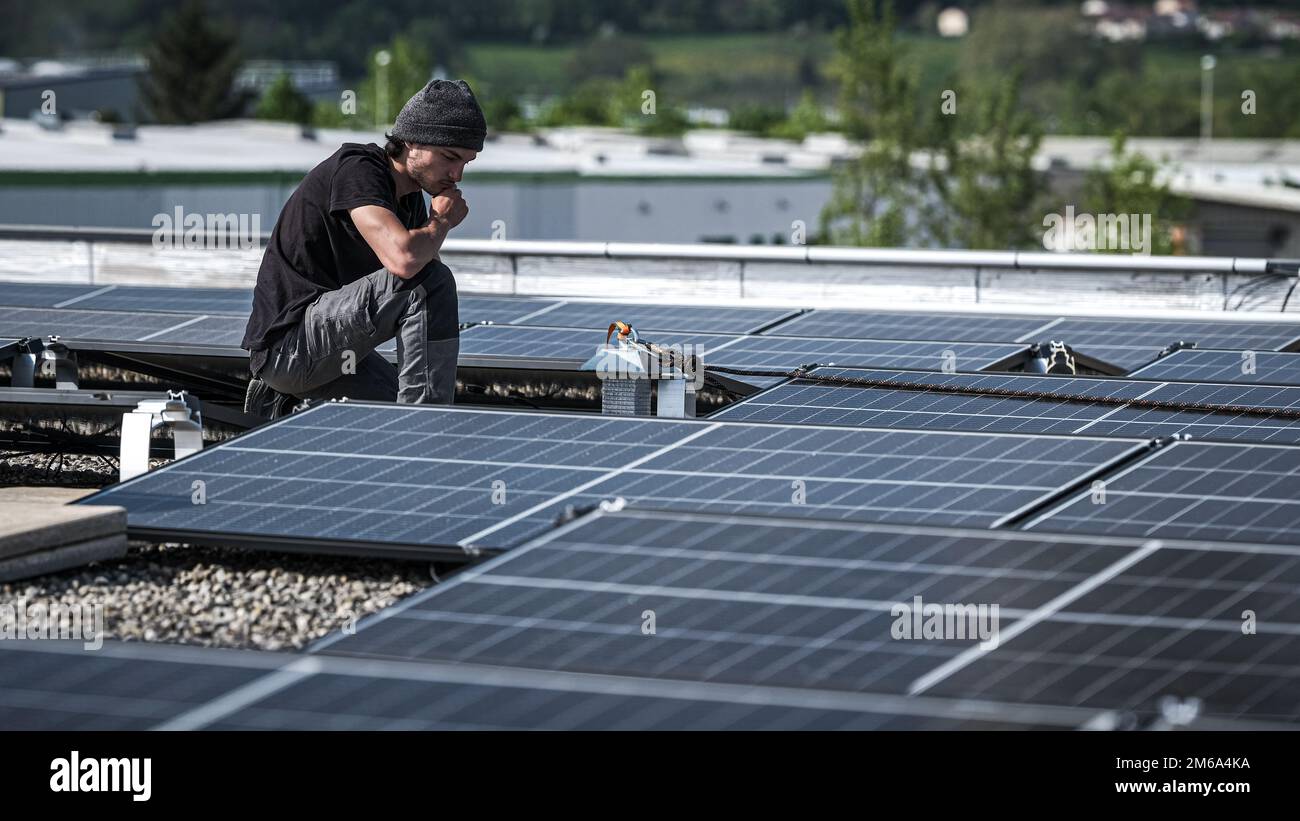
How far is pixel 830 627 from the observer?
5820mm

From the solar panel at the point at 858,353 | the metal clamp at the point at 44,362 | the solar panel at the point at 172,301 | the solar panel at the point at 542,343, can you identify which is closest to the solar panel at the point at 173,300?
the solar panel at the point at 172,301

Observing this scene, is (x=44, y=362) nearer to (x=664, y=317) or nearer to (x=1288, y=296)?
(x=664, y=317)

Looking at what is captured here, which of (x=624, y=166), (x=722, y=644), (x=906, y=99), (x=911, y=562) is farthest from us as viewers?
(x=906, y=99)

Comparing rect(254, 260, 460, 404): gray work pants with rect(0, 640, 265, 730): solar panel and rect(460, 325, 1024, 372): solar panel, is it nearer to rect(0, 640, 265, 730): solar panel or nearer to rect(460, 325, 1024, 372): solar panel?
rect(460, 325, 1024, 372): solar panel

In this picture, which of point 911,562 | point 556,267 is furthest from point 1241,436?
point 556,267

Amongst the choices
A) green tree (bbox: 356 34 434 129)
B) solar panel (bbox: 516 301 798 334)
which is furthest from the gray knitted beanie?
green tree (bbox: 356 34 434 129)

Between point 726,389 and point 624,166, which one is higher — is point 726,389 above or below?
below

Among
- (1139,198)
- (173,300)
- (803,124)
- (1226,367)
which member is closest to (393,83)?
(803,124)

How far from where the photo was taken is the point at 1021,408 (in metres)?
9.70

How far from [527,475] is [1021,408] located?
3.35m

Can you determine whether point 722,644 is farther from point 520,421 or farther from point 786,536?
point 520,421

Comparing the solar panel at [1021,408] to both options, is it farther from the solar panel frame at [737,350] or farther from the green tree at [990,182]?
the green tree at [990,182]

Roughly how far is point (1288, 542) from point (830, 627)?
1969 mm
